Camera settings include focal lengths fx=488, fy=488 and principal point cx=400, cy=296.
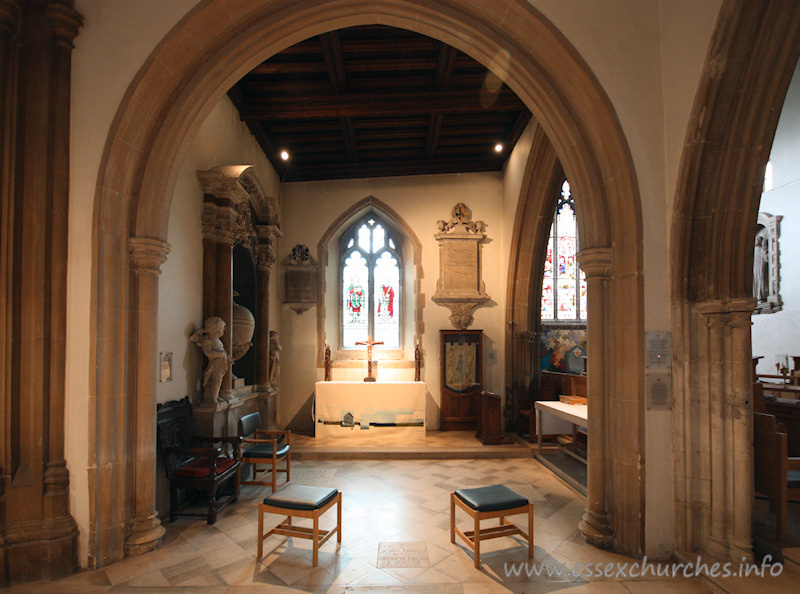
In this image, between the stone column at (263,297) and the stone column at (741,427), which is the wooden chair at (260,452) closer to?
the stone column at (263,297)

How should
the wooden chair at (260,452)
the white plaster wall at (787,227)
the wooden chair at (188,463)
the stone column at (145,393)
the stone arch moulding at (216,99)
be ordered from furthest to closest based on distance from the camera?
the white plaster wall at (787,227) < the wooden chair at (260,452) < the wooden chair at (188,463) < the stone column at (145,393) < the stone arch moulding at (216,99)

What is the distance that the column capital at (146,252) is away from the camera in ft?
11.8

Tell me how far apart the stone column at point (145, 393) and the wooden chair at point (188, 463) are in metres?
0.49

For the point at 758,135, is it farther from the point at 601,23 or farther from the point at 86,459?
the point at 86,459

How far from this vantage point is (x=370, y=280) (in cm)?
903

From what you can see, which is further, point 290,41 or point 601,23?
point 290,41

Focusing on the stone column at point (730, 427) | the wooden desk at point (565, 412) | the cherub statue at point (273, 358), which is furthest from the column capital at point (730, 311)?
the cherub statue at point (273, 358)

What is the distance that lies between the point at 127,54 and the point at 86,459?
2901 mm

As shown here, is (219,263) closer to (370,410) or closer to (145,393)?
(145,393)

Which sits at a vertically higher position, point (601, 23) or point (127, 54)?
point (601, 23)

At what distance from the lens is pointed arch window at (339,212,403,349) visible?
29.4 feet

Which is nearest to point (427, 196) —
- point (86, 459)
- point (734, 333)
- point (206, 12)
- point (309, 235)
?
point (309, 235)

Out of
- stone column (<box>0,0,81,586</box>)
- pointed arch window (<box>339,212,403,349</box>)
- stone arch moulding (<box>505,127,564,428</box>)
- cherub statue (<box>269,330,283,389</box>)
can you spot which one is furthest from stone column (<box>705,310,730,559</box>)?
pointed arch window (<box>339,212,403,349</box>)

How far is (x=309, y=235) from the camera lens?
8.57 m
